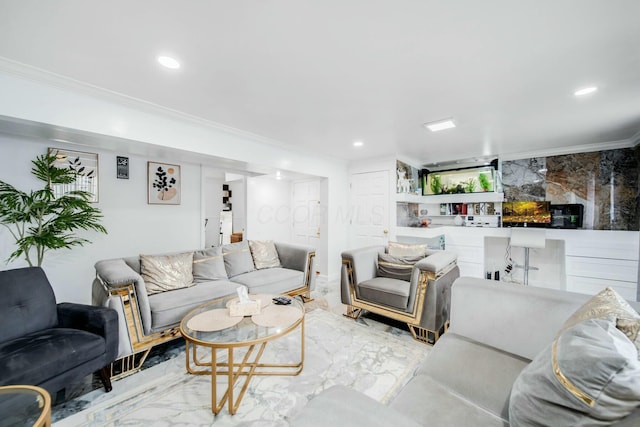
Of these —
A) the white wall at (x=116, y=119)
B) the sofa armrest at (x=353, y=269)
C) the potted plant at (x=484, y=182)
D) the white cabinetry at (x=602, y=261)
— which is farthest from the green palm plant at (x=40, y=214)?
the white cabinetry at (x=602, y=261)

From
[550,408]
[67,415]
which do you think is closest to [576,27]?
[550,408]

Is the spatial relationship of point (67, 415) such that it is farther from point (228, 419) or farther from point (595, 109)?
point (595, 109)

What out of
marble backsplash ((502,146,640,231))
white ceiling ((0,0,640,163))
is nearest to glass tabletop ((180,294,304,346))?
white ceiling ((0,0,640,163))

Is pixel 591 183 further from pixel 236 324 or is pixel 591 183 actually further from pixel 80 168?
pixel 80 168

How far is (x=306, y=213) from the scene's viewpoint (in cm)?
584

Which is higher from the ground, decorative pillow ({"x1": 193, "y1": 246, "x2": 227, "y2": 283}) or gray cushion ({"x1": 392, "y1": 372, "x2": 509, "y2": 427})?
decorative pillow ({"x1": 193, "y1": 246, "x2": 227, "y2": 283})

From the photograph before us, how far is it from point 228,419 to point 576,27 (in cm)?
306

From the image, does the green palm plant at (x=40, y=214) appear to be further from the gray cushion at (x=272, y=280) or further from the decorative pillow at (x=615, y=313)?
the decorative pillow at (x=615, y=313)

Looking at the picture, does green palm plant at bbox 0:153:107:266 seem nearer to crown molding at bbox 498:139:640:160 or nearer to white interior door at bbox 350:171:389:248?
white interior door at bbox 350:171:389:248

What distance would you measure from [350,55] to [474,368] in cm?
198

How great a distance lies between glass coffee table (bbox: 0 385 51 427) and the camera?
1.02 m

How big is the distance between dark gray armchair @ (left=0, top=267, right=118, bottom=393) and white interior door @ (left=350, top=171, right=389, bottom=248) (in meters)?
3.82

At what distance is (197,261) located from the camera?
9.85 ft

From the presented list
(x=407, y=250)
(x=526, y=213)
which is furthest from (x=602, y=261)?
(x=407, y=250)
